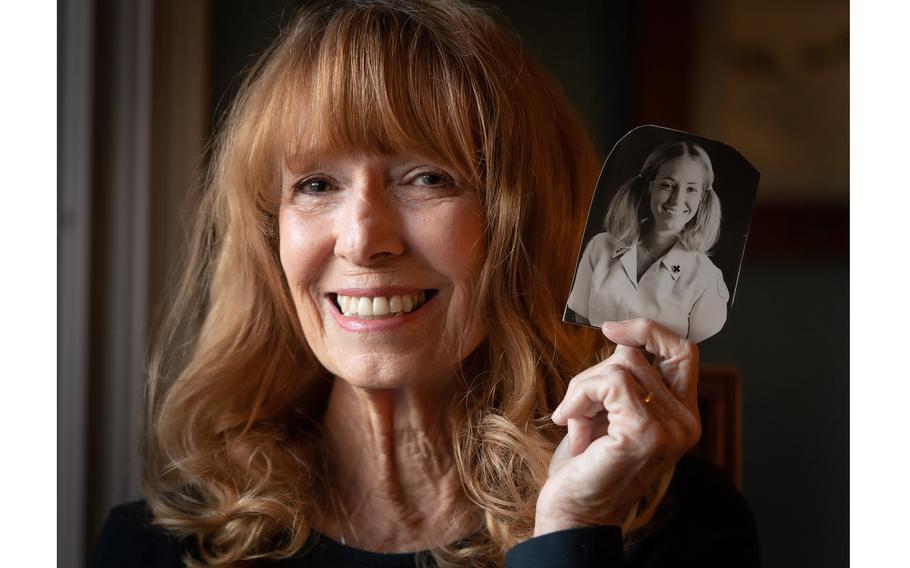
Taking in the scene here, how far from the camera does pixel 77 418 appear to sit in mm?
1364

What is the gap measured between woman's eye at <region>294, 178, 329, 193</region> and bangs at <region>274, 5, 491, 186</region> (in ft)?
0.08

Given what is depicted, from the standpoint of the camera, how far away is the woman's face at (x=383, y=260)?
1.04 metres

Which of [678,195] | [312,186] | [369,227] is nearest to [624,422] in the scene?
[678,195]

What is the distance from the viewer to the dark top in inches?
45.1

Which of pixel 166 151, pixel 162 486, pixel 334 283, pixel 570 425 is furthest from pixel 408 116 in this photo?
pixel 162 486

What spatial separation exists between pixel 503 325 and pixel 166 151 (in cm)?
63

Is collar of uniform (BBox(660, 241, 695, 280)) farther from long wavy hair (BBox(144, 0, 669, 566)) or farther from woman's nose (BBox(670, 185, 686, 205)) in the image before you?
long wavy hair (BBox(144, 0, 669, 566))

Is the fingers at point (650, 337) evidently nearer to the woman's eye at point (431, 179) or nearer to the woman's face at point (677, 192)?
the woman's face at point (677, 192)

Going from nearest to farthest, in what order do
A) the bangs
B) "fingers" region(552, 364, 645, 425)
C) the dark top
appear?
"fingers" region(552, 364, 645, 425), the bangs, the dark top

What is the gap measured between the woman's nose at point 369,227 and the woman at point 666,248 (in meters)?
0.23

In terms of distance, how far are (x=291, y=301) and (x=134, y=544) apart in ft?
1.29

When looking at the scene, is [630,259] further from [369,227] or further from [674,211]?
[369,227]

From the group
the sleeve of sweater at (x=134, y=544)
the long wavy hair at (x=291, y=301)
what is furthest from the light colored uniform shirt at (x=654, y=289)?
the sleeve of sweater at (x=134, y=544)

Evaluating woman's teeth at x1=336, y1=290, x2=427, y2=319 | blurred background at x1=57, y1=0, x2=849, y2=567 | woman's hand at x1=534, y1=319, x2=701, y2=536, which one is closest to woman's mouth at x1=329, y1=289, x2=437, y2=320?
woman's teeth at x1=336, y1=290, x2=427, y2=319
